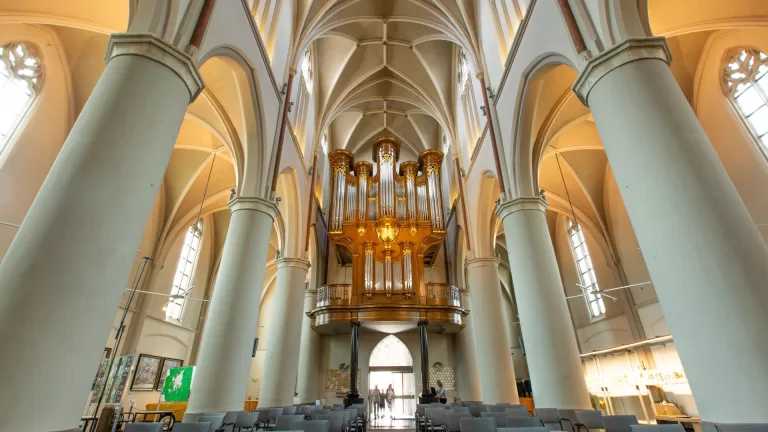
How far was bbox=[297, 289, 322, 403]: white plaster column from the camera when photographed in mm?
14734

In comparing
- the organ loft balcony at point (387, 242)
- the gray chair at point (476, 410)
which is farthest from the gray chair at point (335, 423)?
the organ loft balcony at point (387, 242)

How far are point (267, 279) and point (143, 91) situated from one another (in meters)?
17.3

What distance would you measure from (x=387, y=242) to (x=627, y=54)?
11044 mm

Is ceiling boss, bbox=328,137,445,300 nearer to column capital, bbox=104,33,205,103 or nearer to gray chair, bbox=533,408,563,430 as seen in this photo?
gray chair, bbox=533,408,563,430

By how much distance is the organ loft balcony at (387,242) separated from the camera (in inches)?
530

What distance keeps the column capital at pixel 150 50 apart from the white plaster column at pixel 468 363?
37.7 feet

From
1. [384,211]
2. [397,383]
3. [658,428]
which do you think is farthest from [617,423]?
[397,383]

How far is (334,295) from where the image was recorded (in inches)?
548

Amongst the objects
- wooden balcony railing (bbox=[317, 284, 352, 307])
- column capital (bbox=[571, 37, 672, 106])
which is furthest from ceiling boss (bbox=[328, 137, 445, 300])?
column capital (bbox=[571, 37, 672, 106])

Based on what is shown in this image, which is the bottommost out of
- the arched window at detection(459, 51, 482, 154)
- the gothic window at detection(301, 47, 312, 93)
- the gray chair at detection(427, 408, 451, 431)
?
the gray chair at detection(427, 408, 451, 431)

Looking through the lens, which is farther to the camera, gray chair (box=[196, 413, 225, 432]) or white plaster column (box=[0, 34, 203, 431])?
gray chair (box=[196, 413, 225, 432])

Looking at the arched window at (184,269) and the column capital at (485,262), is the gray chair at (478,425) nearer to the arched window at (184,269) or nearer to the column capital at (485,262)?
the column capital at (485,262)

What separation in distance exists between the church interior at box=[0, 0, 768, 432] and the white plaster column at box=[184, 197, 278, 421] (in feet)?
0.12

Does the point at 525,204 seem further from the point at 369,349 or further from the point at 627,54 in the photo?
the point at 369,349
